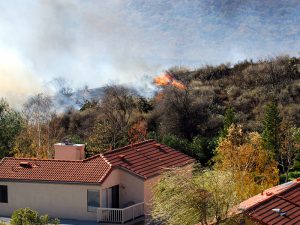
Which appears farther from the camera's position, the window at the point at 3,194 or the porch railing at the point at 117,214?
the window at the point at 3,194

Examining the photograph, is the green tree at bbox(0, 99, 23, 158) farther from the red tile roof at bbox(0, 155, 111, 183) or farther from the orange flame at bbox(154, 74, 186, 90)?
the orange flame at bbox(154, 74, 186, 90)

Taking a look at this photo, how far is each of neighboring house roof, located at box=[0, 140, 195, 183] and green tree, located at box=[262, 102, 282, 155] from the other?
411 inches

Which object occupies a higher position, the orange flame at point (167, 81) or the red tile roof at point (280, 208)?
the orange flame at point (167, 81)

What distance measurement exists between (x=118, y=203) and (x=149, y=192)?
1575 mm

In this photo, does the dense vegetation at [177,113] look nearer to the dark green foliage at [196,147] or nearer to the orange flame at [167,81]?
the dark green foliage at [196,147]

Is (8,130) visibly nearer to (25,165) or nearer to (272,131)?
(25,165)

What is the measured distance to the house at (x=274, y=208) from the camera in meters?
23.4

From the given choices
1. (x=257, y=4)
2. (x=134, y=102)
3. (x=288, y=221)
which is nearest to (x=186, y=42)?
(x=257, y=4)

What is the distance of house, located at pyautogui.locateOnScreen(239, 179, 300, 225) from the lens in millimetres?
23375

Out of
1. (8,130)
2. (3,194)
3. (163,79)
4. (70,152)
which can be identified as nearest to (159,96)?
(163,79)

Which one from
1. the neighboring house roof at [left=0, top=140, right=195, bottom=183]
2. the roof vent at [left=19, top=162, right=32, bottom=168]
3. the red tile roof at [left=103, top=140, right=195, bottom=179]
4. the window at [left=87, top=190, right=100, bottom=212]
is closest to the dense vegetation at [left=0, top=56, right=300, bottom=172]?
the red tile roof at [left=103, top=140, right=195, bottom=179]

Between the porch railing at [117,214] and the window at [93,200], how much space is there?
Result: 52cm

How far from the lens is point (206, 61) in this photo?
7844 cm

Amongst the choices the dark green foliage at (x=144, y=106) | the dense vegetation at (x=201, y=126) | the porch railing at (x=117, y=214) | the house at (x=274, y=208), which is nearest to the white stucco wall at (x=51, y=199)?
the porch railing at (x=117, y=214)
